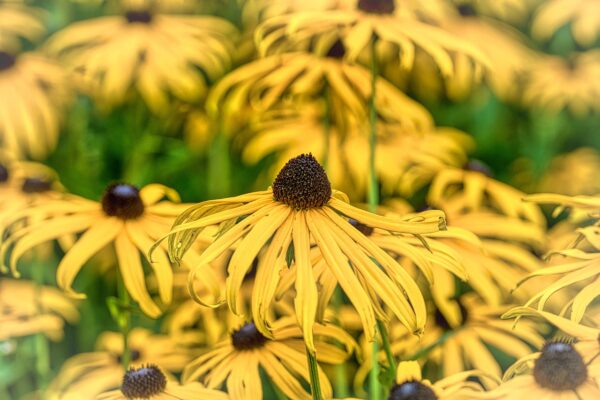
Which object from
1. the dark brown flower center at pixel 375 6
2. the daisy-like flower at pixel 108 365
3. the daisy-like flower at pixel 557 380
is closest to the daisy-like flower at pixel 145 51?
the dark brown flower center at pixel 375 6

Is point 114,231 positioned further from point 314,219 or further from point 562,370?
point 562,370

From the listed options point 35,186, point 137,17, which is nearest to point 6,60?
point 137,17

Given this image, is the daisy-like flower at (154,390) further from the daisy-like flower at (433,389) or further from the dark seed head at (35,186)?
the dark seed head at (35,186)

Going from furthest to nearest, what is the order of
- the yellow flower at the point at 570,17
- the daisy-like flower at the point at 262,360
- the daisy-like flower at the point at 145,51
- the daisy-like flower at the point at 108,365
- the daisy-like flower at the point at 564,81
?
the daisy-like flower at the point at 564,81 < the yellow flower at the point at 570,17 < the daisy-like flower at the point at 145,51 < the daisy-like flower at the point at 108,365 < the daisy-like flower at the point at 262,360

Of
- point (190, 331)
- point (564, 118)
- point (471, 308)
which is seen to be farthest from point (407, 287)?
point (564, 118)

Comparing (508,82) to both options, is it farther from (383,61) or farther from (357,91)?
(357,91)

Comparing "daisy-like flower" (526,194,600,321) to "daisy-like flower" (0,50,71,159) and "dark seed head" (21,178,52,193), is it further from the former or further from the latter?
"daisy-like flower" (0,50,71,159)

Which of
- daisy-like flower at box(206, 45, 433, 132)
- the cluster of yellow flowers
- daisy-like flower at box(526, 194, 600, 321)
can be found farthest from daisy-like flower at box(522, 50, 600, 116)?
daisy-like flower at box(526, 194, 600, 321)
